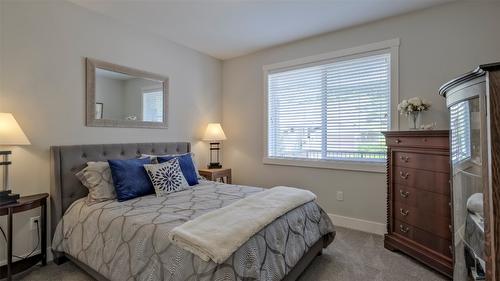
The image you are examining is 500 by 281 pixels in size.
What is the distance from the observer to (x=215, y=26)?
304 centimetres

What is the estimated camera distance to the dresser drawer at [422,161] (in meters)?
2.02

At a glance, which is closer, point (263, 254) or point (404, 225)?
point (263, 254)

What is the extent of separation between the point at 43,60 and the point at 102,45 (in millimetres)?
602

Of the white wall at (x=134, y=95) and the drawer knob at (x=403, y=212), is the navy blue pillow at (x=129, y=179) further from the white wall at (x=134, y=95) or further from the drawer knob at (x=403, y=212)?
the drawer knob at (x=403, y=212)

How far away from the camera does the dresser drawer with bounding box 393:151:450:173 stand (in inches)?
79.7

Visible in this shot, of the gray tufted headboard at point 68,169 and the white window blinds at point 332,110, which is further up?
the white window blinds at point 332,110

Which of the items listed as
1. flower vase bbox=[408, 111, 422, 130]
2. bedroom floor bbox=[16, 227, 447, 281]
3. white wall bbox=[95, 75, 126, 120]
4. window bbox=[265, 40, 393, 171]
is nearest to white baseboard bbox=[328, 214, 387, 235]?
bedroom floor bbox=[16, 227, 447, 281]

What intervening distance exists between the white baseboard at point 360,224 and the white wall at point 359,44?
2.2 inches

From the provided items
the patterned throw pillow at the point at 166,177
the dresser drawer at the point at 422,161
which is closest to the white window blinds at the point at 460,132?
the dresser drawer at the point at 422,161

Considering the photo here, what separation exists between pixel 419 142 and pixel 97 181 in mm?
2968

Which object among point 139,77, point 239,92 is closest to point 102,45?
point 139,77

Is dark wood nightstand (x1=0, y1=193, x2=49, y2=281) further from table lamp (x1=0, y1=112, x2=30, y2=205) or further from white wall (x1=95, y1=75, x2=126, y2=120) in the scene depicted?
white wall (x1=95, y1=75, x2=126, y2=120)

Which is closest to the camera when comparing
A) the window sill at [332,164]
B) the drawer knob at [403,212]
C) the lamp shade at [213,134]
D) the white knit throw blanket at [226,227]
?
the white knit throw blanket at [226,227]

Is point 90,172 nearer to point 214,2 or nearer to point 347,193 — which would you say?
point 214,2
